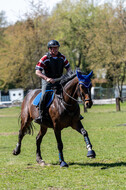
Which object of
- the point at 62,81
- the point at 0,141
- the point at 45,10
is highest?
the point at 45,10

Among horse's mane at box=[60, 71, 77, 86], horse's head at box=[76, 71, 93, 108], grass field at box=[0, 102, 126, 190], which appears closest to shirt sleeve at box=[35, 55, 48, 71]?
horse's mane at box=[60, 71, 77, 86]

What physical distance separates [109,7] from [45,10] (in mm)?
9064

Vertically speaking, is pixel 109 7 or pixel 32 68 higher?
pixel 109 7

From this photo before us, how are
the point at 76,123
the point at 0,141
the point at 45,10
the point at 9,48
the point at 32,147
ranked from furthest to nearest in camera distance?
the point at 9,48 → the point at 45,10 → the point at 0,141 → the point at 32,147 → the point at 76,123

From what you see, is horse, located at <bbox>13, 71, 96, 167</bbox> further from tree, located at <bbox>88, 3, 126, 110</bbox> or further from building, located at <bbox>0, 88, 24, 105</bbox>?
building, located at <bbox>0, 88, 24, 105</bbox>

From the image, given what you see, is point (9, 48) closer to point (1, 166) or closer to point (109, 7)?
point (109, 7)

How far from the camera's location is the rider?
9.39 meters

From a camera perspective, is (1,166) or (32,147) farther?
(32,147)

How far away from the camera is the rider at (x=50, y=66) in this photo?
939 centimetres

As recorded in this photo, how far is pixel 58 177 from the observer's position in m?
7.69

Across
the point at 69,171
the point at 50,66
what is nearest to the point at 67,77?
the point at 50,66

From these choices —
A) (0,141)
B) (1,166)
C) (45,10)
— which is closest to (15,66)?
(45,10)

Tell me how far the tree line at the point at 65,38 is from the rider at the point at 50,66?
129 ft

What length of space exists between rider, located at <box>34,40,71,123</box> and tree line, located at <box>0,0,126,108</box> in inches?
1549
